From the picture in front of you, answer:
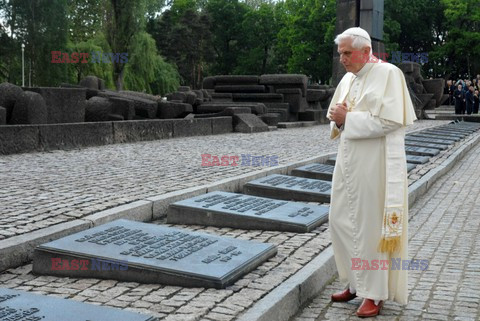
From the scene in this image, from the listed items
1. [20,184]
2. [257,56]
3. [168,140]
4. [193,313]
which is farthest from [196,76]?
[193,313]

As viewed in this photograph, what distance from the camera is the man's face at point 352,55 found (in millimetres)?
4227

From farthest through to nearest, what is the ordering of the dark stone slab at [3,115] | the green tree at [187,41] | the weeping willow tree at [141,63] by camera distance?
the green tree at [187,41] → the weeping willow tree at [141,63] → the dark stone slab at [3,115]

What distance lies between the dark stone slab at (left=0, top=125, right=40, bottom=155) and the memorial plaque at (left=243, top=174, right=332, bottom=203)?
4.91 metres

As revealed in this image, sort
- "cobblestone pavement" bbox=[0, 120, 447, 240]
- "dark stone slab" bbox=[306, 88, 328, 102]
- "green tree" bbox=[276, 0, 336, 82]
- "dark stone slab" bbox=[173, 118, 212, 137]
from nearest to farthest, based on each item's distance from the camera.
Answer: "cobblestone pavement" bbox=[0, 120, 447, 240] < "dark stone slab" bbox=[173, 118, 212, 137] < "dark stone slab" bbox=[306, 88, 328, 102] < "green tree" bbox=[276, 0, 336, 82]

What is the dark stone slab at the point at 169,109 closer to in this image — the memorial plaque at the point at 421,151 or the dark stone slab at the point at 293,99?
the memorial plaque at the point at 421,151

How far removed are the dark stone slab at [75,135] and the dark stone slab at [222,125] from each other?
15.7ft

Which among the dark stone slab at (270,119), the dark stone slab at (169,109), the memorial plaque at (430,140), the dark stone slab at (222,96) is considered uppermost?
the dark stone slab at (222,96)

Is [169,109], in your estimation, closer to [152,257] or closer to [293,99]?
[293,99]

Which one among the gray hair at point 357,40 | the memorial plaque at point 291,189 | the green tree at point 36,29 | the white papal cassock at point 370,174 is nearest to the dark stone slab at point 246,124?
the memorial plaque at point 291,189

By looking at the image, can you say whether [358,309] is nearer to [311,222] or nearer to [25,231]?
[311,222]

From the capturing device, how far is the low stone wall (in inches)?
443

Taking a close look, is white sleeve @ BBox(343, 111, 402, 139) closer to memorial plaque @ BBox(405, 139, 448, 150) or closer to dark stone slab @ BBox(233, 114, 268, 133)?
memorial plaque @ BBox(405, 139, 448, 150)

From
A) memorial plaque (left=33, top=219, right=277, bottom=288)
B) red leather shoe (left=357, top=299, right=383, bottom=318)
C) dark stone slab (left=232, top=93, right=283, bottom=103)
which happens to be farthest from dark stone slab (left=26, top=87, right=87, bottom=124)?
dark stone slab (left=232, top=93, right=283, bottom=103)

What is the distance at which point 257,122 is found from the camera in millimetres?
19938
